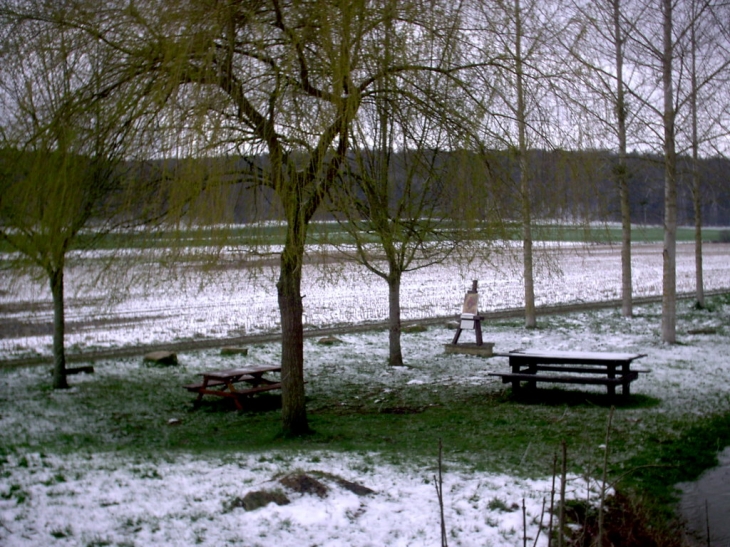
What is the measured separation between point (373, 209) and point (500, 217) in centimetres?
120

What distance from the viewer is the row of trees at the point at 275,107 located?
5.52 metres

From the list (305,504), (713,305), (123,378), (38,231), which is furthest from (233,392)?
(713,305)

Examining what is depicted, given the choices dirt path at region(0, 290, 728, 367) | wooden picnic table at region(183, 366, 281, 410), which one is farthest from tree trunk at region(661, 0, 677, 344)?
wooden picnic table at region(183, 366, 281, 410)

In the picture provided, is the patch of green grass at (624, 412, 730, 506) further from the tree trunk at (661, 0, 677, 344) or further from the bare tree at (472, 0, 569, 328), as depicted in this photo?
the tree trunk at (661, 0, 677, 344)

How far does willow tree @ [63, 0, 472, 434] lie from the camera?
216 inches

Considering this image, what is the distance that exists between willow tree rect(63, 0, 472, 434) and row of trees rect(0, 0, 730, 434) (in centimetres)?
2

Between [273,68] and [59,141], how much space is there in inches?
70.8

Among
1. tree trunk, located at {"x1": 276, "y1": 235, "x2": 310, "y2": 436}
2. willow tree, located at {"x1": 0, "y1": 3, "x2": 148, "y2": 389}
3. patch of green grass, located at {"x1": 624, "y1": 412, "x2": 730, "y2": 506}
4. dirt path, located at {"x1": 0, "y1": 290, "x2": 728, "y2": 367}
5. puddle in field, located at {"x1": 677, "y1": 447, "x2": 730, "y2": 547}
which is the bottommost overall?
puddle in field, located at {"x1": 677, "y1": 447, "x2": 730, "y2": 547}

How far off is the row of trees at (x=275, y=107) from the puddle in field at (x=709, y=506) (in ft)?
9.13

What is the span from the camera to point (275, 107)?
18.8ft

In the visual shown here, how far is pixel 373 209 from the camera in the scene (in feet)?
21.0

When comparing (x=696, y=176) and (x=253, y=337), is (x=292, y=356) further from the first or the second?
(x=696, y=176)

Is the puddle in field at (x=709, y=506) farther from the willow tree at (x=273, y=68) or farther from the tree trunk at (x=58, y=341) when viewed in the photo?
the tree trunk at (x=58, y=341)

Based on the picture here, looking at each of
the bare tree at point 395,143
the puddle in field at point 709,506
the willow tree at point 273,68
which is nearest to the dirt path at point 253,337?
the bare tree at point 395,143
